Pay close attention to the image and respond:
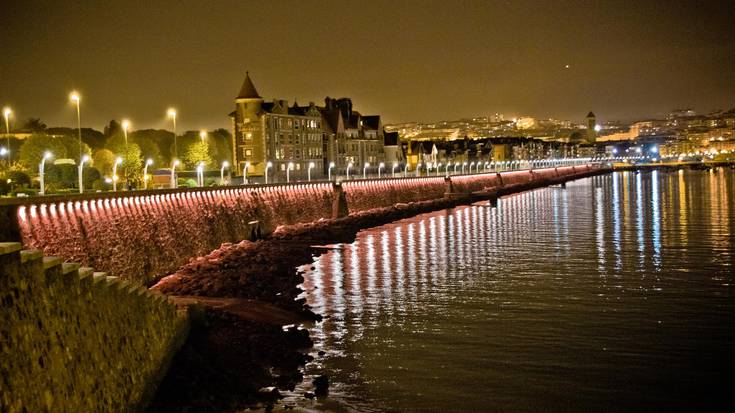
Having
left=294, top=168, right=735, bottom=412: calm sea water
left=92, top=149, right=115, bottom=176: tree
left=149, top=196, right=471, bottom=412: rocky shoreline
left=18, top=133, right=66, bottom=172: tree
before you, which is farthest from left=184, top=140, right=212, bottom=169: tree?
left=149, top=196, right=471, bottom=412: rocky shoreline

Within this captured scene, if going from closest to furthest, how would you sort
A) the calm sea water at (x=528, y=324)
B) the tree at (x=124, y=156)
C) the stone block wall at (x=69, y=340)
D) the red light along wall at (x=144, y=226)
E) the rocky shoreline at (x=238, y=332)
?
the stone block wall at (x=69, y=340) < the rocky shoreline at (x=238, y=332) < the calm sea water at (x=528, y=324) < the red light along wall at (x=144, y=226) < the tree at (x=124, y=156)

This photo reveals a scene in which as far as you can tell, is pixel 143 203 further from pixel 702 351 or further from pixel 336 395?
pixel 702 351

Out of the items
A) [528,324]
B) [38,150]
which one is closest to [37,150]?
[38,150]

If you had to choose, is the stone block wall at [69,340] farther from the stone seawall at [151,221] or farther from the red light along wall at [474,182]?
the red light along wall at [474,182]

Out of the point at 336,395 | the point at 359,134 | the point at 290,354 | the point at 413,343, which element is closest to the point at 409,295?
the point at 413,343

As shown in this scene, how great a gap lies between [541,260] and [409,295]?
1371cm

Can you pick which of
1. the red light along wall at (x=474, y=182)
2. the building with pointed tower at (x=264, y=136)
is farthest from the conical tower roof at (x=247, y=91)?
the red light along wall at (x=474, y=182)

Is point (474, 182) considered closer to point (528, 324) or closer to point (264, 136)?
point (264, 136)

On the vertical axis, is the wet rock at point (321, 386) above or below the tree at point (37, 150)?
below

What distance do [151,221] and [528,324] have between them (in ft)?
72.0

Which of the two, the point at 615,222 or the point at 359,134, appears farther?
the point at 359,134

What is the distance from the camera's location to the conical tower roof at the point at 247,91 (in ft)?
338

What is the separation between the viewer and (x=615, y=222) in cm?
7081

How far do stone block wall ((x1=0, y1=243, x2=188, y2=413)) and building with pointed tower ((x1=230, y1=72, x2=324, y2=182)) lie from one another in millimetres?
80239
